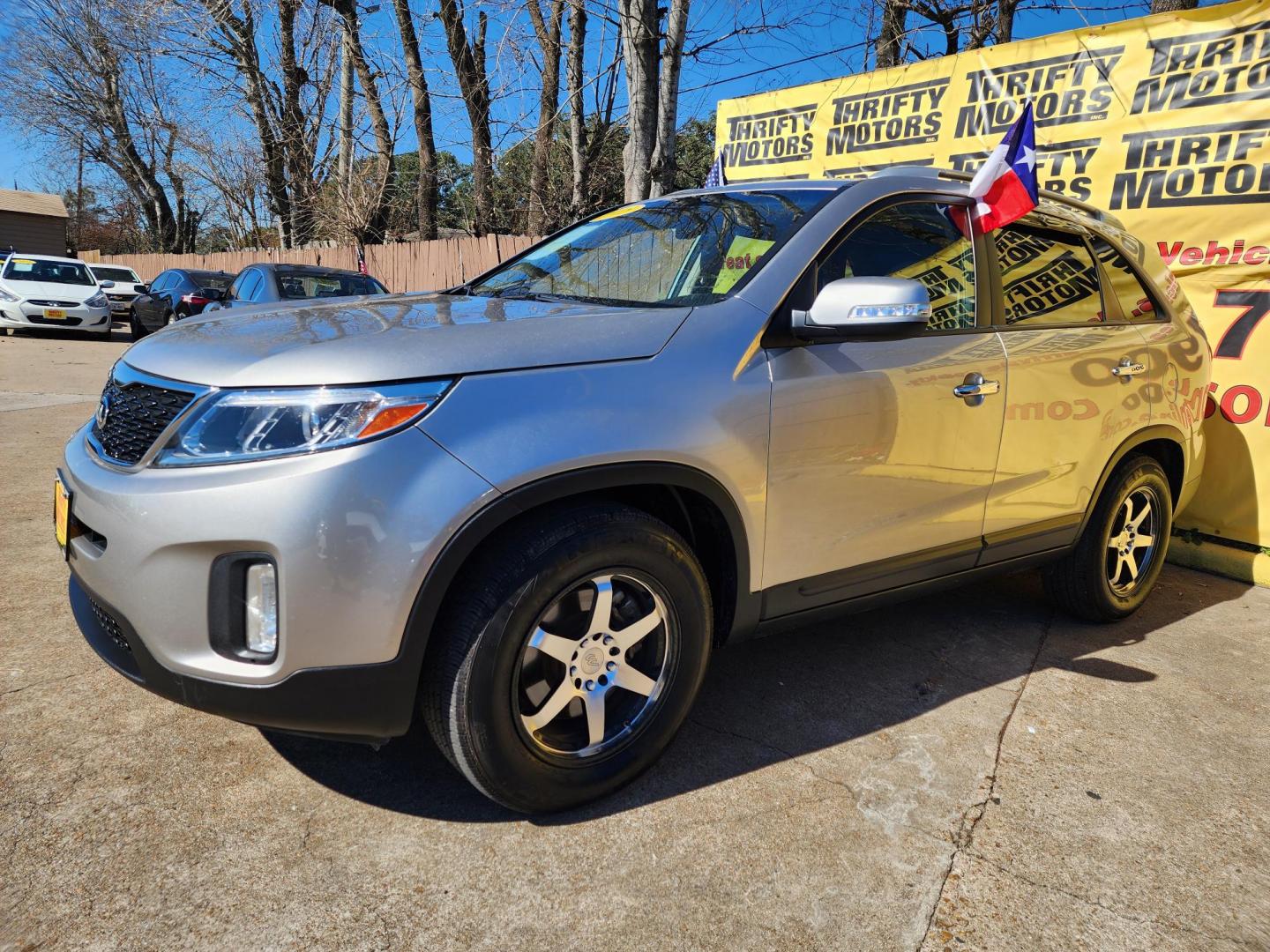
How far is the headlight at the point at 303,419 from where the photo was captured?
1.93 metres

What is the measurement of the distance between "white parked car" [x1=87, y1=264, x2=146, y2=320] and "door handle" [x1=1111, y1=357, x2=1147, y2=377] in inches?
862

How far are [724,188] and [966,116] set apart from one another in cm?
364

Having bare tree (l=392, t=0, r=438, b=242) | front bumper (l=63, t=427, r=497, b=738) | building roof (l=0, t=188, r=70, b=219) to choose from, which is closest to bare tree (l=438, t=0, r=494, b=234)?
bare tree (l=392, t=0, r=438, b=242)

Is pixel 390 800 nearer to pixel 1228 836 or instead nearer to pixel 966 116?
pixel 1228 836

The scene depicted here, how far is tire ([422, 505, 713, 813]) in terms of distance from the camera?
2068 mm

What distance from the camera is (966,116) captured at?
6098mm

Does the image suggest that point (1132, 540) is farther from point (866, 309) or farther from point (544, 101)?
point (544, 101)

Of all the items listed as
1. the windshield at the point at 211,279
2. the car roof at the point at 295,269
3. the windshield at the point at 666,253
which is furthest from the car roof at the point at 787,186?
the windshield at the point at 211,279

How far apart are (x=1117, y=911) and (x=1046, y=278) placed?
2.30 metres

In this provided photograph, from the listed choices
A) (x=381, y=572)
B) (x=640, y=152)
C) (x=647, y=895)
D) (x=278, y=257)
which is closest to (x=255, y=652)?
(x=381, y=572)

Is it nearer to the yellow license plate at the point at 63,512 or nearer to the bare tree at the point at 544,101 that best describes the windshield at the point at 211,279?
the bare tree at the point at 544,101

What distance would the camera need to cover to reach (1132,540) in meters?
3.97

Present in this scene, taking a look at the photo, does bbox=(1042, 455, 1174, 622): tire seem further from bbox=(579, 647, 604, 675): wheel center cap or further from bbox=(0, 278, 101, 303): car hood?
bbox=(0, 278, 101, 303): car hood

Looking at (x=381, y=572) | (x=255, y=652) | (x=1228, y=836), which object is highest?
(x=381, y=572)
